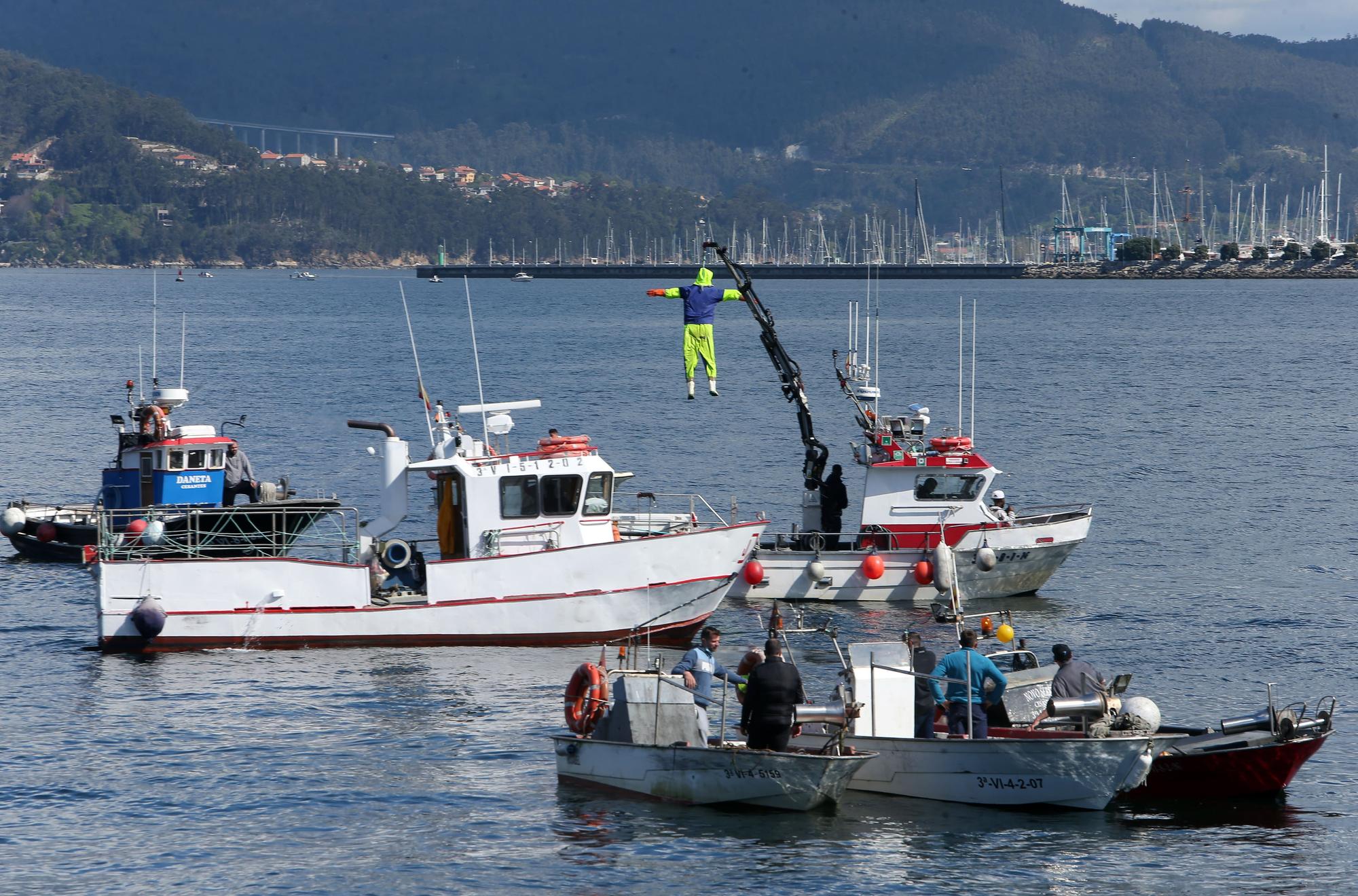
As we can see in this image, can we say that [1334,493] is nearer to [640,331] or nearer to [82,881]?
[82,881]

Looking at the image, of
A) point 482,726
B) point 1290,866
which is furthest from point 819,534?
point 1290,866

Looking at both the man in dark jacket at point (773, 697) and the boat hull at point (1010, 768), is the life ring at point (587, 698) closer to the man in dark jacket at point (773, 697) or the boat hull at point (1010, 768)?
the man in dark jacket at point (773, 697)

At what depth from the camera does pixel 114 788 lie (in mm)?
20828

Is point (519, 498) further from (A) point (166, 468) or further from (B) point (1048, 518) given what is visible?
(B) point (1048, 518)

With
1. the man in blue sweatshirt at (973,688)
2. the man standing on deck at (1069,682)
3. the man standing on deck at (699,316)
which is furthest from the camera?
the man standing on deck at (699,316)

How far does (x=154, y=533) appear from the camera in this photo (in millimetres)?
26953

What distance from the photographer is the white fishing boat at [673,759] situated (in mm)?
18548

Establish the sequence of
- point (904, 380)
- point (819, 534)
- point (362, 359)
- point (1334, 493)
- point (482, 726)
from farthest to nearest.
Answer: point (362, 359)
point (904, 380)
point (1334, 493)
point (819, 534)
point (482, 726)

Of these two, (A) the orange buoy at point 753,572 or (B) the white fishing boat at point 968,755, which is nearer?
(B) the white fishing boat at point 968,755

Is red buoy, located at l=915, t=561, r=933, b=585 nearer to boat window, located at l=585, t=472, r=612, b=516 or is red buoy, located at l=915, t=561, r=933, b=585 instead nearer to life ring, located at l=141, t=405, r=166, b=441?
boat window, located at l=585, t=472, r=612, b=516

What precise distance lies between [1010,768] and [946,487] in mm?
12776

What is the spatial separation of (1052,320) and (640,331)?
39437 mm

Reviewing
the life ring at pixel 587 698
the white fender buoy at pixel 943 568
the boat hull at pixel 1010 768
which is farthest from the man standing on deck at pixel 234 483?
the boat hull at pixel 1010 768

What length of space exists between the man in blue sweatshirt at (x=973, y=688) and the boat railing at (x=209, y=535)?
36.5ft
